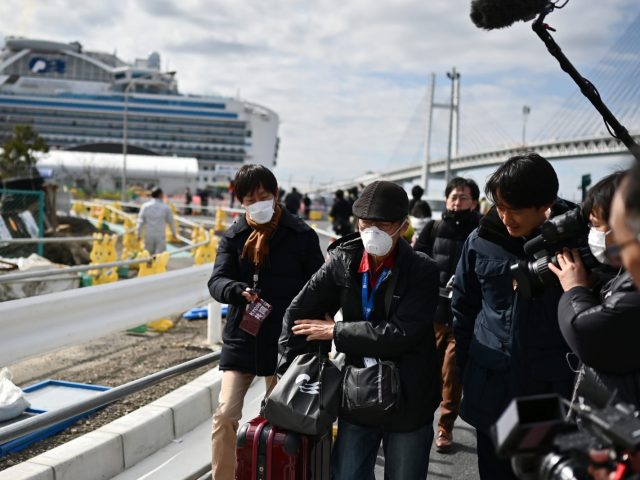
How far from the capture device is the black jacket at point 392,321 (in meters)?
2.73

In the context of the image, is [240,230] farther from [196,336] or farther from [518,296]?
[196,336]

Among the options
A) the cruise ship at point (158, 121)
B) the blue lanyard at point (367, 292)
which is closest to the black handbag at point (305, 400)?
the blue lanyard at point (367, 292)

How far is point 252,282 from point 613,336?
7.01 feet

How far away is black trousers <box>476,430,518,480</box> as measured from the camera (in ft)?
9.25

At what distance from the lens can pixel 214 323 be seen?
6586 mm

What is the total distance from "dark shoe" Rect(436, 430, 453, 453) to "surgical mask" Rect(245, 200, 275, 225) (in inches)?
77.4

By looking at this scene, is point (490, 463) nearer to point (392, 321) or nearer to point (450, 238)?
point (392, 321)

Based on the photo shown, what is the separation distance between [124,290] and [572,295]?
3.68m

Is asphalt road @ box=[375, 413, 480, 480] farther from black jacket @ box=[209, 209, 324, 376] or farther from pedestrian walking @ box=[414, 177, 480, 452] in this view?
black jacket @ box=[209, 209, 324, 376]

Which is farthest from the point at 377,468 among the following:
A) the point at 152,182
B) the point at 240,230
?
the point at 152,182

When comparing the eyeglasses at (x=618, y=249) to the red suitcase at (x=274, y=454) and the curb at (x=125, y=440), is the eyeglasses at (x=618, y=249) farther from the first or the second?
the curb at (x=125, y=440)

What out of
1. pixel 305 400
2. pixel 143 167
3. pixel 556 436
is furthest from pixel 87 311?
pixel 143 167

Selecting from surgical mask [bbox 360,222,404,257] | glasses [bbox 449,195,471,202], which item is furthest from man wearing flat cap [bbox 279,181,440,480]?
glasses [bbox 449,195,471,202]

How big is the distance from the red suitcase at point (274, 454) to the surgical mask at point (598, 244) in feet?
4.24
